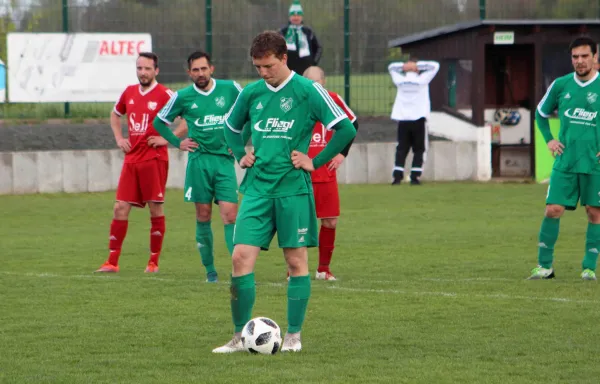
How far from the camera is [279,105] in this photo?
284 inches

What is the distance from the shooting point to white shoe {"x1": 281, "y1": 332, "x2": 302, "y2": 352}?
287 inches

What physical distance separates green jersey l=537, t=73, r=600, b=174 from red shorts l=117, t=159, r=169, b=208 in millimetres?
4041

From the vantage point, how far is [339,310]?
29.7 ft

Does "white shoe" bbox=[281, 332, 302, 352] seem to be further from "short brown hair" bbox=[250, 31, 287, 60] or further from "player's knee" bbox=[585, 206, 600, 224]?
"player's knee" bbox=[585, 206, 600, 224]

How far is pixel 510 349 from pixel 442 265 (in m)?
4.50

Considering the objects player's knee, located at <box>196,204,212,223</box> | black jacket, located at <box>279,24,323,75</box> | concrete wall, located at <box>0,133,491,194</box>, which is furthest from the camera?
black jacket, located at <box>279,24,323,75</box>

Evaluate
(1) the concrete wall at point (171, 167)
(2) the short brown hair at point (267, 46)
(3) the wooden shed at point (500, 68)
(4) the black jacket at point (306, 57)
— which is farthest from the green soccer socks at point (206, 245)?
(3) the wooden shed at point (500, 68)

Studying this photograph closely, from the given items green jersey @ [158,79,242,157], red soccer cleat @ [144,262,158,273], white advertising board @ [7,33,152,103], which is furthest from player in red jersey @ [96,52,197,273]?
white advertising board @ [7,33,152,103]

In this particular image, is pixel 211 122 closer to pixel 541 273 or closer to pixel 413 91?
pixel 541 273

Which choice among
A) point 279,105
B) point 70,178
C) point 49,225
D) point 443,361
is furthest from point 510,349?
point 70,178

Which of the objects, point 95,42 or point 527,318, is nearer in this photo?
point 527,318

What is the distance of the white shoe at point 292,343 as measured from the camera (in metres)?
7.30

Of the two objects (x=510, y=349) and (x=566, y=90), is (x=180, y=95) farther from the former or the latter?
(x=510, y=349)

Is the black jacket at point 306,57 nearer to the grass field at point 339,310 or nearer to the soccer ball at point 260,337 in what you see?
the grass field at point 339,310
